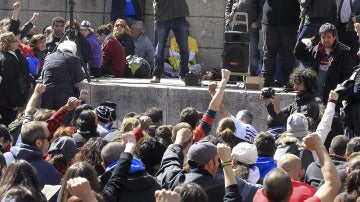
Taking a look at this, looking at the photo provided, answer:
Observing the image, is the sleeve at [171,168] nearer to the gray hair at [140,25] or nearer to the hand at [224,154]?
the hand at [224,154]

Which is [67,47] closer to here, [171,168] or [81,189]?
[171,168]

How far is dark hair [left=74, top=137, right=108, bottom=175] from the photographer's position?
8.67m

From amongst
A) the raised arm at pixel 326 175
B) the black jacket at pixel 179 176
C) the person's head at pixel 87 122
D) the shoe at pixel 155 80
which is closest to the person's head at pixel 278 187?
the raised arm at pixel 326 175

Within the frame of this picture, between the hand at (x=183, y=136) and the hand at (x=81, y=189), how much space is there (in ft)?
8.01

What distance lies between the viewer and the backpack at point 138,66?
55.0 feet

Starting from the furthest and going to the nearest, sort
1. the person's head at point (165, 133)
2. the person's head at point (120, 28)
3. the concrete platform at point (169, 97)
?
the person's head at point (120, 28) < the concrete platform at point (169, 97) < the person's head at point (165, 133)

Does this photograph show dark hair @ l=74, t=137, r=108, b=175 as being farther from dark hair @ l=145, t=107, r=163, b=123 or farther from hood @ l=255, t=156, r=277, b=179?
dark hair @ l=145, t=107, r=163, b=123

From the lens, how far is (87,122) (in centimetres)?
1044

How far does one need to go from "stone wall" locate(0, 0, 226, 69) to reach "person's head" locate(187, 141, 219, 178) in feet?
34.8

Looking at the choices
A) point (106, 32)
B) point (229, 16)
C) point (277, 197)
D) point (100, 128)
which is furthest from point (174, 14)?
point (277, 197)

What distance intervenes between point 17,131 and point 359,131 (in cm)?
365

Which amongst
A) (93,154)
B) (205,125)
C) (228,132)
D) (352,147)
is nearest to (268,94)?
(228,132)

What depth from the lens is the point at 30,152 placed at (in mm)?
8766

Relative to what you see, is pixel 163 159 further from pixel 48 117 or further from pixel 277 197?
pixel 48 117
